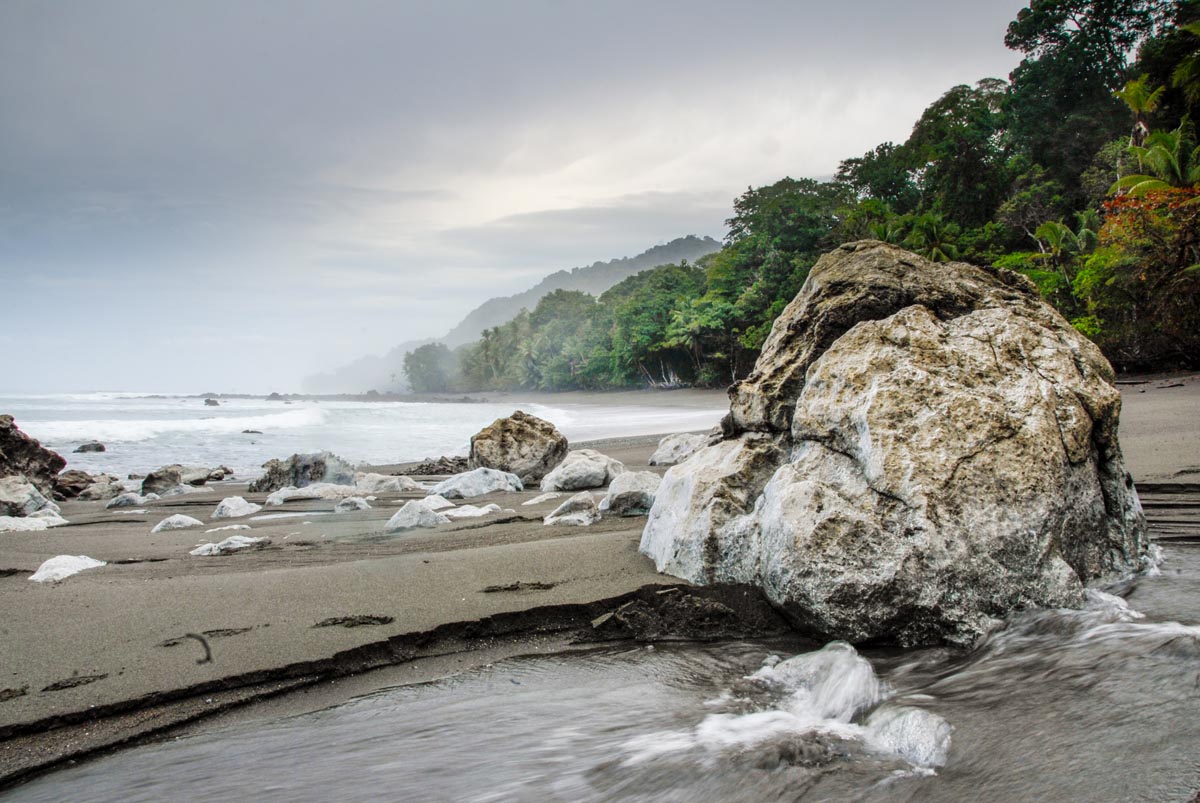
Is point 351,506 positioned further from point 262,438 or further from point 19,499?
point 262,438

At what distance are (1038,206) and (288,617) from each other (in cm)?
3649

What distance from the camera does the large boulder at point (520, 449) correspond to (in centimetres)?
1049

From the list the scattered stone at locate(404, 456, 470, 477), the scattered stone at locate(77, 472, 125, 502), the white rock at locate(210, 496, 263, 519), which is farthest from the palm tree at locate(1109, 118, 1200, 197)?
the scattered stone at locate(77, 472, 125, 502)

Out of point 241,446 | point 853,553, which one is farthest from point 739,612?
point 241,446

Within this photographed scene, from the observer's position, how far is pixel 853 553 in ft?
9.82

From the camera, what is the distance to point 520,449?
10617mm

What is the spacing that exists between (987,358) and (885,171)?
1714 inches

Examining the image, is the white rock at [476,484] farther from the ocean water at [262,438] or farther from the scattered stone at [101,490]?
the ocean water at [262,438]

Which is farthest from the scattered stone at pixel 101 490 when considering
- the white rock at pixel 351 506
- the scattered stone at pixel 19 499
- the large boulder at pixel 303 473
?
the white rock at pixel 351 506

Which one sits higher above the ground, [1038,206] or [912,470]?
[1038,206]

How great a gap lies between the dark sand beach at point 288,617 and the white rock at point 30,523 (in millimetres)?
1164

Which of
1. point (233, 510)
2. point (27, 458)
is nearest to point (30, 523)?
point (233, 510)

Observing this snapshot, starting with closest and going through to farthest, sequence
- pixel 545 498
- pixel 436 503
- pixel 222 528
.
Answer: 1. pixel 222 528
2. pixel 436 503
3. pixel 545 498

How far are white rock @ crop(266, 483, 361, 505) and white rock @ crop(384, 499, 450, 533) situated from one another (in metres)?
3.10
